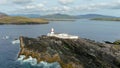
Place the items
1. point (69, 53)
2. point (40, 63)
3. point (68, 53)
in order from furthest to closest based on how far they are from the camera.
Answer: point (69, 53) → point (68, 53) → point (40, 63)

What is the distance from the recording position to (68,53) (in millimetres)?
47125

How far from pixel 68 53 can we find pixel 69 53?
236mm

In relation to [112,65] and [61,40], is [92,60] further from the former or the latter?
[61,40]

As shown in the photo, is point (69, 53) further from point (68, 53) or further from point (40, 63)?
point (40, 63)

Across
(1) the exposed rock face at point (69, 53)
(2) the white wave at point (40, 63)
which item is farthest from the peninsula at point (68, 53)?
(2) the white wave at point (40, 63)

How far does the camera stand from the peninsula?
44.3 meters

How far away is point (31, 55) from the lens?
4934cm

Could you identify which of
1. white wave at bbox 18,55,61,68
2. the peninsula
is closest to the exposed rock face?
the peninsula

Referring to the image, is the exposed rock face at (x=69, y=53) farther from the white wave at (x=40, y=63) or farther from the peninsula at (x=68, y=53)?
the white wave at (x=40, y=63)

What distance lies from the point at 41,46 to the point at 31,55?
295 centimetres

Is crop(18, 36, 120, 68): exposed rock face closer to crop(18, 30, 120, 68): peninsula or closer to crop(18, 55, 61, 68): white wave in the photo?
crop(18, 30, 120, 68): peninsula

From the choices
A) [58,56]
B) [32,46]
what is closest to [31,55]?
[32,46]

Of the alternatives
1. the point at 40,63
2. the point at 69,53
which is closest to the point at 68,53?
the point at 69,53

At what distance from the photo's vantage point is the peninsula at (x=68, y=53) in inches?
1745
